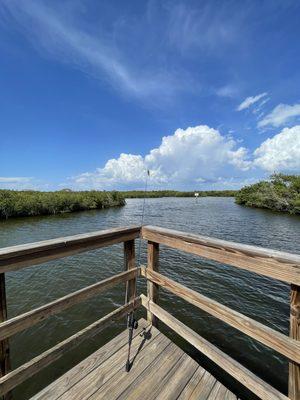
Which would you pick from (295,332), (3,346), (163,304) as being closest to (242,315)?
(295,332)

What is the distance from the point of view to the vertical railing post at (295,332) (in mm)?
1528

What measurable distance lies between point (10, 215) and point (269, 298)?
23418 millimetres

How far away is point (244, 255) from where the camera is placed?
175 cm

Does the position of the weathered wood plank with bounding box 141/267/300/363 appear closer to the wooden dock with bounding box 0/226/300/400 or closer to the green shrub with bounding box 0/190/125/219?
Answer: the wooden dock with bounding box 0/226/300/400

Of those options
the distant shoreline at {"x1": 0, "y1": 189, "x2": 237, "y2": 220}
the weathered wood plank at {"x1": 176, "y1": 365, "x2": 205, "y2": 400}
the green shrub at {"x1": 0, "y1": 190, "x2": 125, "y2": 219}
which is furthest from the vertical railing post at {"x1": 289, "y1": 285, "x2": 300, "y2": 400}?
the green shrub at {"x1": 0, "y1": 190, "x2": 125, "y2": 219}

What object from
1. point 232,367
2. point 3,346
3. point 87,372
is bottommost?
point 87,372

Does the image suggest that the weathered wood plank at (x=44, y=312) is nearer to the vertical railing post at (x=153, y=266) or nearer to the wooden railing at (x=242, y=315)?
the vertical railing post at (x=153, y=266)

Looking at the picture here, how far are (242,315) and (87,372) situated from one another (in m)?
1.50

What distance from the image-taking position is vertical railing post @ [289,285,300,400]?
1528mm

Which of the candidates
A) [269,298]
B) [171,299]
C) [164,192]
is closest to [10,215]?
[171,299]

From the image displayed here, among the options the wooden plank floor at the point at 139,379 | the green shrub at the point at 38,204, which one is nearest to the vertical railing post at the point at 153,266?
the wooden plank floor at the point at 139,379

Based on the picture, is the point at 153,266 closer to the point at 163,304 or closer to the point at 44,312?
the point at 44,312

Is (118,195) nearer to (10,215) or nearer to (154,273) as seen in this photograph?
(10,215)

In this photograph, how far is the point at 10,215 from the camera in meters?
22.4
